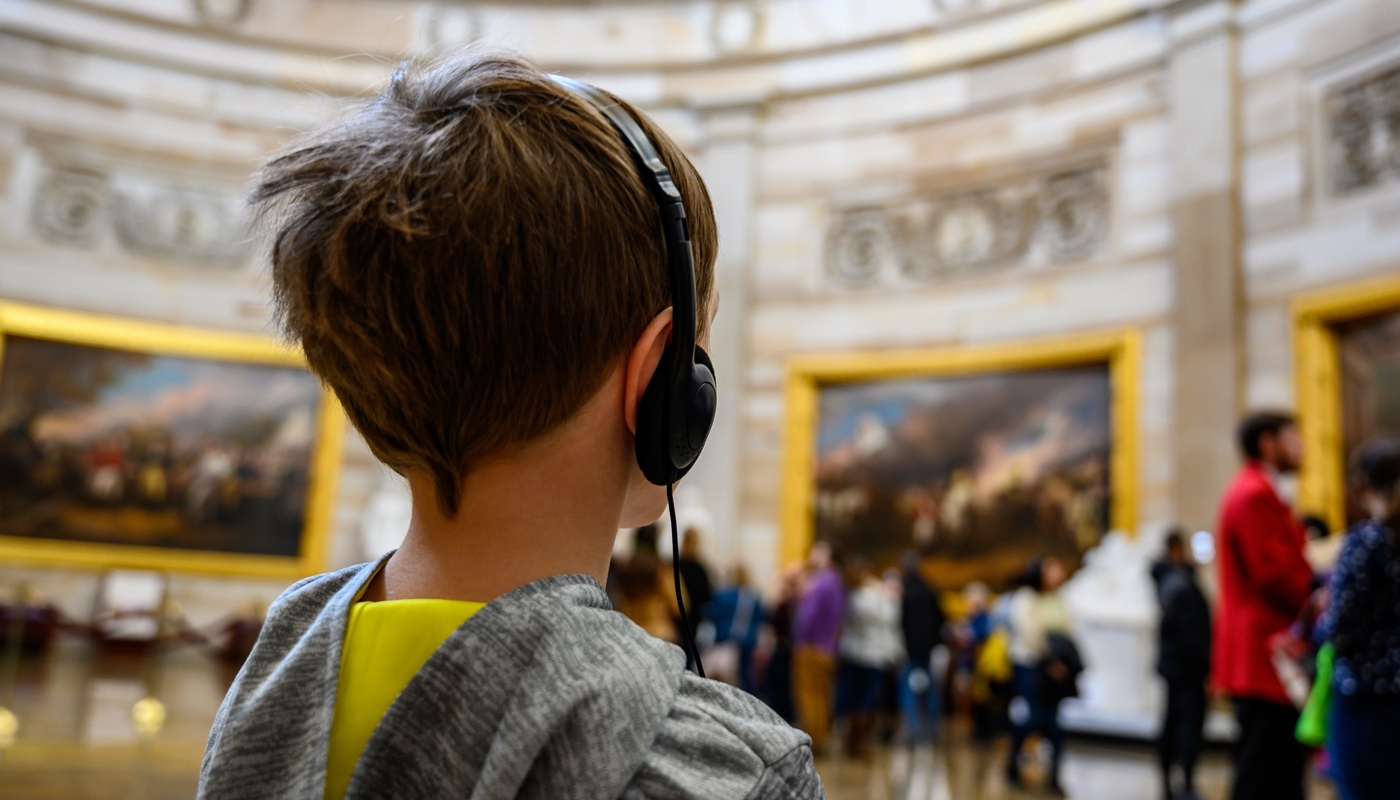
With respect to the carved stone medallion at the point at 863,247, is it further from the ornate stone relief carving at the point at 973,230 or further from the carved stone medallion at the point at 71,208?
the carved stone medallion at the point at 71,208

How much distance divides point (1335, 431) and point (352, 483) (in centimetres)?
1293

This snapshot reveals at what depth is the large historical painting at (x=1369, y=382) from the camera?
380 inches

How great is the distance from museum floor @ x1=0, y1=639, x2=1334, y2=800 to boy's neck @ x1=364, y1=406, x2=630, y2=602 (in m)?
4.72

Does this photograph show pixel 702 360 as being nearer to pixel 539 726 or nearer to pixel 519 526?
pixel 519 526

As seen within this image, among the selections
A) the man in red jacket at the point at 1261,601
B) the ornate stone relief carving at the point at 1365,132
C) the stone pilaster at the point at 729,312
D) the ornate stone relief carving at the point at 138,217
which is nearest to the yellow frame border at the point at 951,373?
the stone pilaster at the point at 729,312

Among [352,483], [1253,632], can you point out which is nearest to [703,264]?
[1253,632]

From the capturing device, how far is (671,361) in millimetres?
890

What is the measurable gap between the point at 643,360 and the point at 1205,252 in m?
12.0

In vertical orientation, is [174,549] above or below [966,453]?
below

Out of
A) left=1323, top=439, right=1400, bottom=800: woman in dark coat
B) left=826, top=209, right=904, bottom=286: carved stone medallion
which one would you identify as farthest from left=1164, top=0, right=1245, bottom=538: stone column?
left=1323, top=439, right=1400, bottom=800: woman in dark coat

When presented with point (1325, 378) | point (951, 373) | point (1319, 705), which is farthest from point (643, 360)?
point (951, 373)

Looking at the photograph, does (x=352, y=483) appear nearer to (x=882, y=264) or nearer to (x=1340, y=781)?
(x=882, y=264)

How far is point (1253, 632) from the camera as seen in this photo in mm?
4453

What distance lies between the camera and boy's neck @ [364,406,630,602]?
0.83 meters
